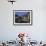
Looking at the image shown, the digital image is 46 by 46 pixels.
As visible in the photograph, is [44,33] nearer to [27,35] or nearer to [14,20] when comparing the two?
[14,20]

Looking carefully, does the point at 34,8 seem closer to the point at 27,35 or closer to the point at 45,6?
the point at 45,6

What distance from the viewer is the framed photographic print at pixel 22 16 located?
498cm

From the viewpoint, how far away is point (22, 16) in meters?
5.01

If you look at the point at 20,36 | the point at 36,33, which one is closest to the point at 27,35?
the point at 20,36

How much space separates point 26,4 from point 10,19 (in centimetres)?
82

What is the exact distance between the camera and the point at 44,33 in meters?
4.98

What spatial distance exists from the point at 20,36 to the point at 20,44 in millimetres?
232

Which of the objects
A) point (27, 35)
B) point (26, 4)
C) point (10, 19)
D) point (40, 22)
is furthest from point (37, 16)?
point (27, 35)

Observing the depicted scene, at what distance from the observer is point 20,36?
3162 millimetres

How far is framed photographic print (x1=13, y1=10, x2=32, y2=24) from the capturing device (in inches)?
196

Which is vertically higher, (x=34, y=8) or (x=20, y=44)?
(x=34, y=8)

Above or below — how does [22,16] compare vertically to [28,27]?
above

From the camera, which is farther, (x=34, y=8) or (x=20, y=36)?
(x=34, y=8)

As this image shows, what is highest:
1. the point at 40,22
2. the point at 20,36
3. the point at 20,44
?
the point at 40,22
